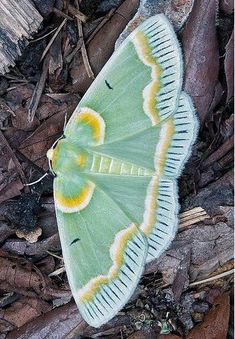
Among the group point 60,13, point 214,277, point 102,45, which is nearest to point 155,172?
point 214,277

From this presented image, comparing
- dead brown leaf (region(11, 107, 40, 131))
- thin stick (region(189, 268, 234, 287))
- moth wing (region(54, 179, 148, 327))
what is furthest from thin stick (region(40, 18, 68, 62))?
thin stick (region(189, 268, 234, 287))

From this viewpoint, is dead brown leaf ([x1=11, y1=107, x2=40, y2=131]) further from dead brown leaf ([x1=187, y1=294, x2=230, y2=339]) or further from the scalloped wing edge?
dead brown leaf ([x1=187, y1=294, x2=230, y2=339])

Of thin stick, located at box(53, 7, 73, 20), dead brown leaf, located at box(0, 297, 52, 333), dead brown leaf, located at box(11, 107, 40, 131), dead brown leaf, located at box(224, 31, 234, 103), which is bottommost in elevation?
dead brown leaf, located at box(0, 297, 52, 333)

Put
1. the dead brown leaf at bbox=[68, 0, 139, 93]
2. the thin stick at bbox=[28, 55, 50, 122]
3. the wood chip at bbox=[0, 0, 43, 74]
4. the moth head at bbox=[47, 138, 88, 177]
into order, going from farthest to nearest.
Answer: the thin stick at bbox=[28, 55, 50, 122] → the dead brown leaf at bbox=[68, 0, 139, 93] → the wood chip at bbox=[0, 0, 43, 74] → the moth head at bbox=[47, 138, 88, 177]

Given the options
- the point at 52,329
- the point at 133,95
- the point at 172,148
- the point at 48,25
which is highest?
the point at 48,25

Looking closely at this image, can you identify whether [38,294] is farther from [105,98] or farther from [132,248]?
[105,98]

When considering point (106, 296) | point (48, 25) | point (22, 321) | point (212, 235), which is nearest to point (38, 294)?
point (22, 321)
